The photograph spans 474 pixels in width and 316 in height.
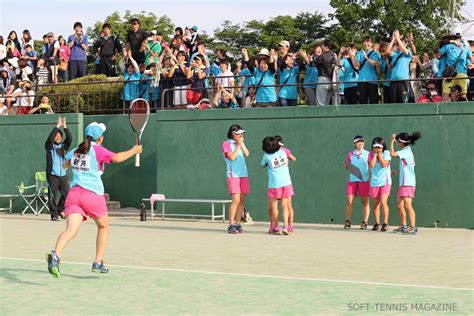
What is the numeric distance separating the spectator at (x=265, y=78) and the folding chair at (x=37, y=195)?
553 centimetres

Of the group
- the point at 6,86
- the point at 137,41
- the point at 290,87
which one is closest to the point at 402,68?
the point at 290,87

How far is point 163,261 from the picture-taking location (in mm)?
13516

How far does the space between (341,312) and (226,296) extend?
58.7 inches

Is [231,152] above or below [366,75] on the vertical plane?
below

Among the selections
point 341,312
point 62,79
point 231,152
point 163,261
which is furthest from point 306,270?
point 62,79

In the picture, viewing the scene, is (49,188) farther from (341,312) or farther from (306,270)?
(341,312)

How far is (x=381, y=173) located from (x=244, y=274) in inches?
252

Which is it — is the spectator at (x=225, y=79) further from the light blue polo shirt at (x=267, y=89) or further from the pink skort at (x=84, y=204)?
the pink skort at (x=84, y=204)

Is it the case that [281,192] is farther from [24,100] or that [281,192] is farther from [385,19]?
[385,19]

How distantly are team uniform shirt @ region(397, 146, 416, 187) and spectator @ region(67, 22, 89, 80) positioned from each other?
11572 mm

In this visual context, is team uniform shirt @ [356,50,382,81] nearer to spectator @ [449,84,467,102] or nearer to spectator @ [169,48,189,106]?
spectator @ [449,84,467,102]

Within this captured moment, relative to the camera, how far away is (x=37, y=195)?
22.9 metres

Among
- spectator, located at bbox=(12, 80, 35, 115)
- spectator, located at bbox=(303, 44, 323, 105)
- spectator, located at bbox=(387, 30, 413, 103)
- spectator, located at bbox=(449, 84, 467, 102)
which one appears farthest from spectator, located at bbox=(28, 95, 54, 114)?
spectator, located at bbox=(449, 84, 467, 102)

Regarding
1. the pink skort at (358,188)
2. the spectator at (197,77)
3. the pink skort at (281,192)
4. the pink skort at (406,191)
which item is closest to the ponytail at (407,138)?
the pink skort at (406,191)
